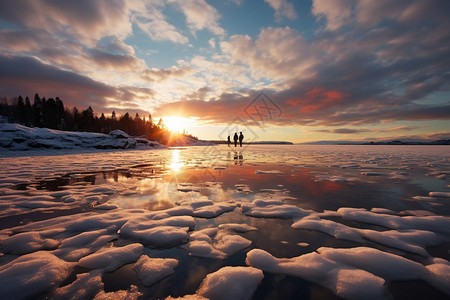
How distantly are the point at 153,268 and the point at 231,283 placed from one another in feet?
2.73

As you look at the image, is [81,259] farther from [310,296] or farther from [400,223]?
[400,223]

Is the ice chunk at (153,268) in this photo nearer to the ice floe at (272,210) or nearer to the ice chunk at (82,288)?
the ice chunk at (82,288)

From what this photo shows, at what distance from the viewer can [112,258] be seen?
2.10m

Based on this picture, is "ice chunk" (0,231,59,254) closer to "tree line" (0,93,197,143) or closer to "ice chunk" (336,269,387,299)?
"ice chunk" (336,269,387,299)

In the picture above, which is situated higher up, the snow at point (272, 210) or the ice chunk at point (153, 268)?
the snow at point (272, 210)

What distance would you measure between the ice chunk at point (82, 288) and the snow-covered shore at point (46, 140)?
31864 millimetres

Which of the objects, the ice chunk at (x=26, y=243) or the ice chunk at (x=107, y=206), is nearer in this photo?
the ice chunk at (x=26, y=243)

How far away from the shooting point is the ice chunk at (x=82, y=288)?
154cm

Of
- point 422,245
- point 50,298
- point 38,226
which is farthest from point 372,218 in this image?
point 38,226

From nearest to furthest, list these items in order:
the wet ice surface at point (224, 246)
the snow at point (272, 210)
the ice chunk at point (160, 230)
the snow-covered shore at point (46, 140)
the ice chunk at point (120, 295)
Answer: the ice chunk at point (120, 295), the wet ice surface at point (224, 246), the ice chunk at point (160, 230), the snow at point (272, 210), the snow-covered shore at point (46, 140)

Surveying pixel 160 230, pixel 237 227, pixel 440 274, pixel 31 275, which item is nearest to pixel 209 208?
pixel 237 227

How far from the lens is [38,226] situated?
113 inches

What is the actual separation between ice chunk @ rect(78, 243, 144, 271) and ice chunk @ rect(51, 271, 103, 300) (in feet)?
0.57

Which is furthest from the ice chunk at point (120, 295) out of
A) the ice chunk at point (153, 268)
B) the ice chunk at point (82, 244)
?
the ice chunk at point (82, 244)
